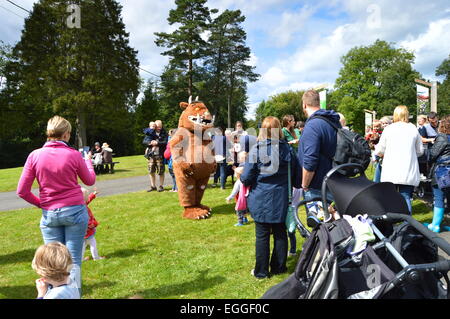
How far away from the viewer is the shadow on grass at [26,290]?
4.05 metres

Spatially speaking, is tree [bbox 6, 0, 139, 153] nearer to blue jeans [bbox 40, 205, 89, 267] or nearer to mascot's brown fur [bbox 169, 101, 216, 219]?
mascot's brown fur [bbox 169, 101, 216, 219]

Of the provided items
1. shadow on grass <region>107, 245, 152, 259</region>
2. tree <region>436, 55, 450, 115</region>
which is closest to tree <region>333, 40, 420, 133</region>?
tree <region>436, 55, 450, 115</region>

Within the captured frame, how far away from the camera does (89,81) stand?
91.5 feet

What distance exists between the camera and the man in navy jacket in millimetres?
3664

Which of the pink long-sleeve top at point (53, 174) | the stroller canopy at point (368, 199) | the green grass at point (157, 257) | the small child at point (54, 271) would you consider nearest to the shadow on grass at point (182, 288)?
the green grass at point (157, 257)

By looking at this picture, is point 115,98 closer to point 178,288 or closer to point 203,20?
point 203,20

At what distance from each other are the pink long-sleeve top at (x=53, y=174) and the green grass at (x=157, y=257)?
4.69 feet

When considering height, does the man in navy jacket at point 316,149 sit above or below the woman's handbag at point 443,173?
above

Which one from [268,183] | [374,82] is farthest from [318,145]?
[374,82]

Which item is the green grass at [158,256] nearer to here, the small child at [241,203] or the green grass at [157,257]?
the green grass at [157,257]

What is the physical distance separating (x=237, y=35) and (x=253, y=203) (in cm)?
3974

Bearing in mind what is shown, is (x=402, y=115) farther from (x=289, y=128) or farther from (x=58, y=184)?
(x=58, y=184)

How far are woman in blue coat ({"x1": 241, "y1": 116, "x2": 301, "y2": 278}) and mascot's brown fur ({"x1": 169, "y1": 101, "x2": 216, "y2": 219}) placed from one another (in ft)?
10.5
